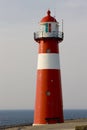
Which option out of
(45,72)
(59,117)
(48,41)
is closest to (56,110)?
(59,117)

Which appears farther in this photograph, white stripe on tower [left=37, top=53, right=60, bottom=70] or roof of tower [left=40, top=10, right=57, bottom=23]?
roof of tower [left=40, top=10, right=57, bottom=23]

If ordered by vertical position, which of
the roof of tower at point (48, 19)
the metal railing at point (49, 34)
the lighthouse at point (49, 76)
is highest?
the roof of tower at point (48, 19)

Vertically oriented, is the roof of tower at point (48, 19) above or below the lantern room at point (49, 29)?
above

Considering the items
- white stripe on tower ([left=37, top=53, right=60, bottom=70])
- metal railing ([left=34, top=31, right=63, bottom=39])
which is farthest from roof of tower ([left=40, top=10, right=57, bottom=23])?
white stripe on tower ([left=37, top=53, right=60, bottom=70])

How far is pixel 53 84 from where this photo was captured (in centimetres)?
3141

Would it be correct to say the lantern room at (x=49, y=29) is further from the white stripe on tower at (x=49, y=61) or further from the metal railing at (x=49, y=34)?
the white stripe on tower at (x=49, y=61)

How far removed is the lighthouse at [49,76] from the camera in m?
31.4

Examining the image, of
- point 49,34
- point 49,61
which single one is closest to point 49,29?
point 49,34

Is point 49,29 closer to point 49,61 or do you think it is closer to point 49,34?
point 49,34

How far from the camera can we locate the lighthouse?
31359 millimetres

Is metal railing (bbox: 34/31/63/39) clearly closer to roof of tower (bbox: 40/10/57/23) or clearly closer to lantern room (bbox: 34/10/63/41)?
lantern room (bbox: 34/10/63/41)

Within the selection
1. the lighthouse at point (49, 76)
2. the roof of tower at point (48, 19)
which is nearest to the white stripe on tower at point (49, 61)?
the lighthouse at point (49, 76)

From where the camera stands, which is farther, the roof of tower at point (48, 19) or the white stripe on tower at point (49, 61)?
the roof of tower at point (48, 19)

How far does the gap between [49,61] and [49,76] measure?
1.03m
